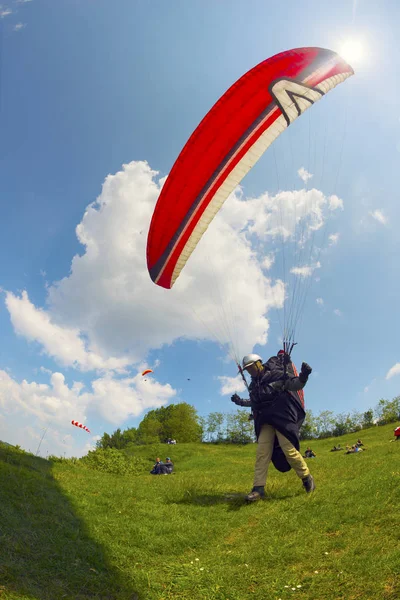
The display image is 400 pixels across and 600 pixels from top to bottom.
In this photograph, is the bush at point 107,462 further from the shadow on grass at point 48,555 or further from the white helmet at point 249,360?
the white helmet at point 249,360

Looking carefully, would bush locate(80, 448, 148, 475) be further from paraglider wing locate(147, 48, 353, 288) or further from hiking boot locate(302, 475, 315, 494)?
paraglider wing locate(147, 48, 353, 288)

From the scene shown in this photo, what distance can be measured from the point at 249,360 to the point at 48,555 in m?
4.99

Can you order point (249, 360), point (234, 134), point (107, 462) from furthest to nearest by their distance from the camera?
point (107, 462) → point (249, 360) → point (234, 134)

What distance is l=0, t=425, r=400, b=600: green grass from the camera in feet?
13.0

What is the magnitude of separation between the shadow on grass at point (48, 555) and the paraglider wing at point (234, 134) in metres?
5.79

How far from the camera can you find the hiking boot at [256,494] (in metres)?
7.35

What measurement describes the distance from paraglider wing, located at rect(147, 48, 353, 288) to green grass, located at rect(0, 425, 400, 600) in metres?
5.77

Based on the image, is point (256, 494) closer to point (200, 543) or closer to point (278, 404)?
point (278, 404)

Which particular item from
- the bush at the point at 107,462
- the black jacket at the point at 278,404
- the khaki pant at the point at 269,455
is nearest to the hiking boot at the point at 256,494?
the khaki pant at the point at 269,455

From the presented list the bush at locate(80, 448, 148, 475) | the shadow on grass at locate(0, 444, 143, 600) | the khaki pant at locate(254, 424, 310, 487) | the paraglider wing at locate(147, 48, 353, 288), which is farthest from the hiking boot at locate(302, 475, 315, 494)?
the bush at locate(80, 448, 148, 475)

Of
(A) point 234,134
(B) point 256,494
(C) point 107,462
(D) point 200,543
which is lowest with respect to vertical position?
(D) point 200,543

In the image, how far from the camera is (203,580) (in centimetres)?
442

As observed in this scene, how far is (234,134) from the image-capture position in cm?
753

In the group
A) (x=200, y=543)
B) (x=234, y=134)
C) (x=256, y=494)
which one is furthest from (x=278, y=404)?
(x=234, y=134)
